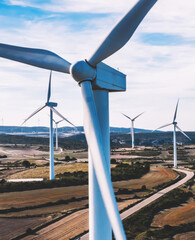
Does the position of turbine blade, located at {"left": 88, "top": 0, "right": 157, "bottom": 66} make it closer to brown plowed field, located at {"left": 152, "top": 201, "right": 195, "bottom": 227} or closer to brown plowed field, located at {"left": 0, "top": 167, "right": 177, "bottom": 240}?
brown plowed field, located at {"left": 0, "top": 167, "right": 177, "bottom": 240}

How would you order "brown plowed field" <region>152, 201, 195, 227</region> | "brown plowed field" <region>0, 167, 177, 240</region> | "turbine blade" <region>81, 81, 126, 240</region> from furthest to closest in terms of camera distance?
"brown plowed field" <region>152, 201, 195, 227</region>
"brown plowed field" <region>0, 167, 177, 240</region>
"turbine blade" <region>81, 81, 126, 240</region>

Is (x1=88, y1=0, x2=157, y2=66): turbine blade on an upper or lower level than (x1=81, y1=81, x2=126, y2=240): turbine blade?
upper

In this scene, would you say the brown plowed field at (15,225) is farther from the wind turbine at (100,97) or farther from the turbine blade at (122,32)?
the turbine blade at (122,32)

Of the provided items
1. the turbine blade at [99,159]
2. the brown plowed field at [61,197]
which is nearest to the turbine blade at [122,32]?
the turbine blade at [99,159]

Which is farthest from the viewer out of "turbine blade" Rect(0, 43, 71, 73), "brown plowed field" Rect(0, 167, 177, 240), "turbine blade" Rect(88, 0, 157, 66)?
"brown plowed field" Rect(0, 167, 177, 240)

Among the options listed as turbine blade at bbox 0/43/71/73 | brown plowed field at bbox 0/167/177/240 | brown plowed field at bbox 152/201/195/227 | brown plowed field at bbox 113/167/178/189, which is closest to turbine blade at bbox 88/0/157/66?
turbine blade at bbox 0/43/71/73

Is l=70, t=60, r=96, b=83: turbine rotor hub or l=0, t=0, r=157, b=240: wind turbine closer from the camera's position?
l=0, t=0, r=157, b=240: wind turbine

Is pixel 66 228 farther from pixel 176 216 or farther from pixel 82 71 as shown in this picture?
pixel 82 71

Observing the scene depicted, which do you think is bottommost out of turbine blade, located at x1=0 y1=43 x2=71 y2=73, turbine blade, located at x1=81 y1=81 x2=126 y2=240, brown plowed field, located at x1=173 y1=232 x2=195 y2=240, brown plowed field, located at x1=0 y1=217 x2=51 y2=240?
brown plowed field, located at x1=0 y1=217 x2=51 y2=240

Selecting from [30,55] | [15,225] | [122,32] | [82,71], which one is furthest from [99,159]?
[15,225]
